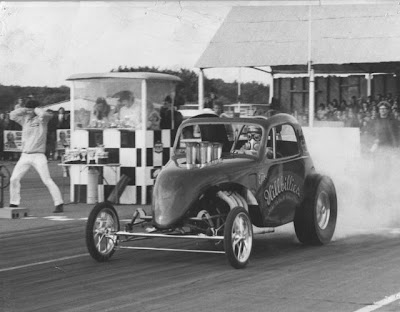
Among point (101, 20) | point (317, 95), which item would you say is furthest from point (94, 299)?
point (317, 95)

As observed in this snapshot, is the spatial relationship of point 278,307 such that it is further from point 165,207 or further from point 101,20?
point 101,20

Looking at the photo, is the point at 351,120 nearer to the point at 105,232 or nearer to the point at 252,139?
the point at 252,139

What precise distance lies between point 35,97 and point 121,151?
1830 mm

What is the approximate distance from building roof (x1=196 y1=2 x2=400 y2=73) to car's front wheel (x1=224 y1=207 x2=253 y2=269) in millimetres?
14251

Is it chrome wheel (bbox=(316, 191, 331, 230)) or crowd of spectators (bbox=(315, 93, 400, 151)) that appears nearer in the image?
chrome wheel (bbox=(316, 191, 331, 230))

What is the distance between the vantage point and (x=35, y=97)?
52.2ft

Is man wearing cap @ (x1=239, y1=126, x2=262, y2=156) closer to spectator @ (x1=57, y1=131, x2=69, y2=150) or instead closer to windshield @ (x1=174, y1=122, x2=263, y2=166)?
windshield @ (x1=174, y1=122, x2=263, y2=166)

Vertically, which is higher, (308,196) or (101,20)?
(101,20)

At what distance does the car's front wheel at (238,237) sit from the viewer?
917 cm

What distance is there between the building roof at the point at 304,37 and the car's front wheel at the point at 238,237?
561 inches

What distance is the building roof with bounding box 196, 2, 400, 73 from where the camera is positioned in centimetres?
2339

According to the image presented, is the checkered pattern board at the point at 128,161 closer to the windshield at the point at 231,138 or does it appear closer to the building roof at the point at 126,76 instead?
the building roof at the point at 126,76

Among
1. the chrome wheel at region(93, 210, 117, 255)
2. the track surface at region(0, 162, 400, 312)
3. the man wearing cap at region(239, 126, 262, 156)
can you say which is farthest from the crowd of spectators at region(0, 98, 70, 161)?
the chrome wheel at region(93, 210, 117, 255)

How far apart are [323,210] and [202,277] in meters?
3.08
